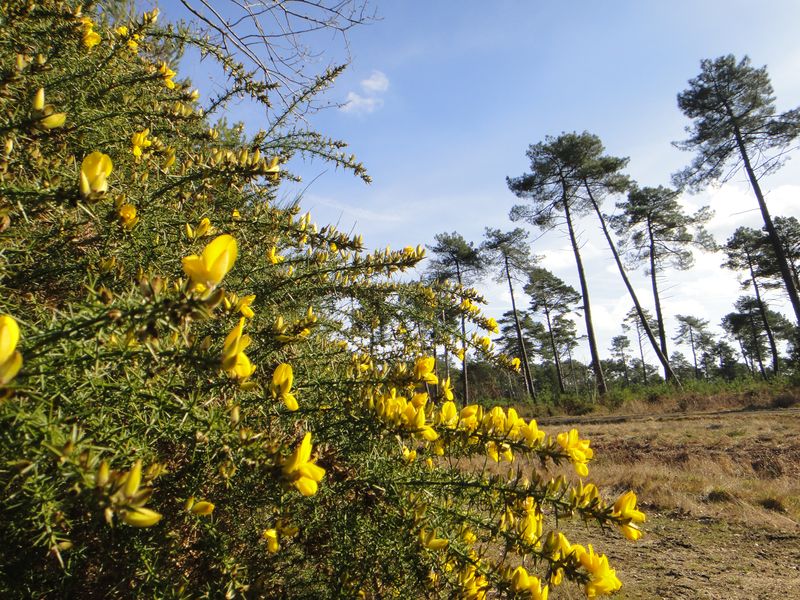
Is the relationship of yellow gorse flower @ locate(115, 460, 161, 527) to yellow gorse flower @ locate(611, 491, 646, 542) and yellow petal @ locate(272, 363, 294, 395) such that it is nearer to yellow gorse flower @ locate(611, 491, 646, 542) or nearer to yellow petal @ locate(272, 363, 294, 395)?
yellow petal @ locate(272, 363, 294, 395)

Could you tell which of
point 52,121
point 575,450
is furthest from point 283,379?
point 575,450

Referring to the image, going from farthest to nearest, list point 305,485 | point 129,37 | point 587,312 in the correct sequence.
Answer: point 587,312 → point 129,37 → point 305,485

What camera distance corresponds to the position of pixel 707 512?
362cm

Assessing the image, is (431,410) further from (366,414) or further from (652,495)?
(652,495)

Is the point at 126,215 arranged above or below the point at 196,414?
above

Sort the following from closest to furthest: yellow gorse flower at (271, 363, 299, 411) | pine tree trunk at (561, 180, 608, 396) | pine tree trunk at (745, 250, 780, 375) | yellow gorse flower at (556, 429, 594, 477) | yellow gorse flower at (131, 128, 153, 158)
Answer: yellow gorse flower at (271, 363, 299, 411) < yellow gorse flower at (556, 429, 594, 477) < yellow gorse flower at (131, 128, 153, 158) < pine tree trunk at (561, 180, 608, 396) < pine tree trunk at (745, 250, 780, 375)

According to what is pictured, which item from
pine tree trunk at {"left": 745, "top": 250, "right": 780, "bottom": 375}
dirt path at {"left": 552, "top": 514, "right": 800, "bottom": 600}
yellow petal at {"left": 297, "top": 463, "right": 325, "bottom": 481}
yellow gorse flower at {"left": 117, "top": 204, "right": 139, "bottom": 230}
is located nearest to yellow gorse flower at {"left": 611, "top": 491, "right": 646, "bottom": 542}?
A: yellow petal at {"left": 297, "top": 463, "right": 325, "bottom": 481}

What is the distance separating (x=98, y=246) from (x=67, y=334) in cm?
74

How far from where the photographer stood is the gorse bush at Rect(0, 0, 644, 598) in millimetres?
693

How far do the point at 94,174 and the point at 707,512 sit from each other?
4.69 m

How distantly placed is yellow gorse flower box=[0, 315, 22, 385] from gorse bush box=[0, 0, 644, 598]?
0.23ft

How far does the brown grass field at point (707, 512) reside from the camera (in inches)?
94.3

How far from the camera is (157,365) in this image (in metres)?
0.79

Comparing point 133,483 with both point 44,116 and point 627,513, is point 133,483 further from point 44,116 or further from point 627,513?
point 627,513
